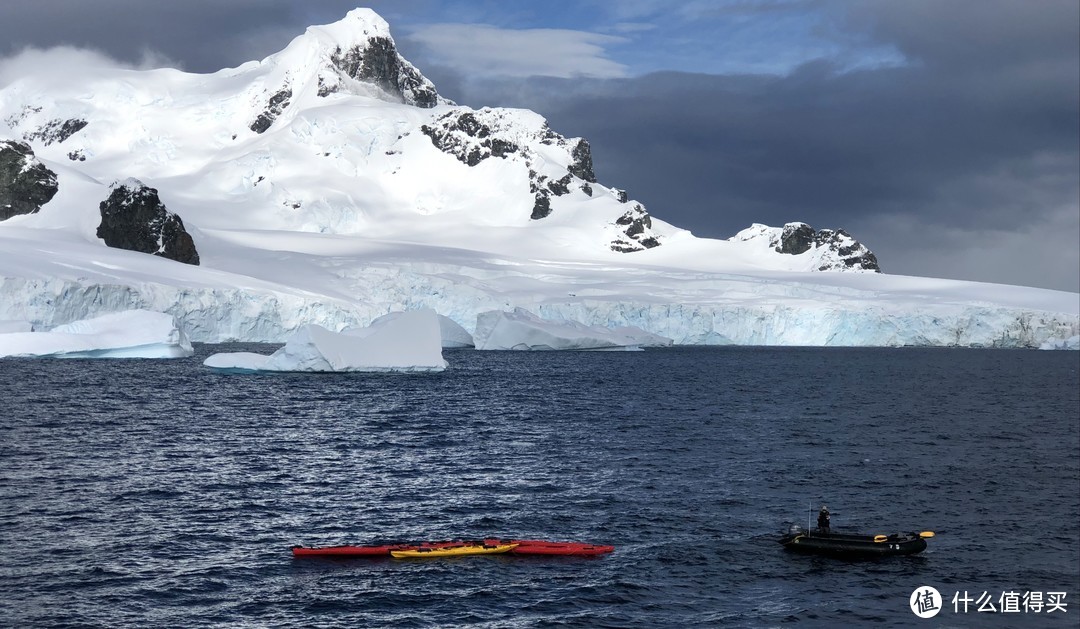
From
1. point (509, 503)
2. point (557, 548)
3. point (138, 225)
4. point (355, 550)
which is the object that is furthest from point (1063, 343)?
point (355, 550)

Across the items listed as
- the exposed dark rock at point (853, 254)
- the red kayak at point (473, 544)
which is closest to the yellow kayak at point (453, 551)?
the red kayak at point (473, 544)

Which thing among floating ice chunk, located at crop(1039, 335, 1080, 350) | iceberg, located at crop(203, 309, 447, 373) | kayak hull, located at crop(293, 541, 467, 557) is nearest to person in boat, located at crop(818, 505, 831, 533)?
kayak hull, located at crop(293, 541, 467, 557)

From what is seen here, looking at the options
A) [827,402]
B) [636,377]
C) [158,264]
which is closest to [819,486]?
[827,402]

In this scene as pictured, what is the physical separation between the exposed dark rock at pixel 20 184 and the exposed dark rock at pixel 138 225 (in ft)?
58.0

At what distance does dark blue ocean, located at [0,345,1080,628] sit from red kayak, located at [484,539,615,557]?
41 cm

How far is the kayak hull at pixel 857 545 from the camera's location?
82.9ft

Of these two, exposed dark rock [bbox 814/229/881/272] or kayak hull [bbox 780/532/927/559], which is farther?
exposed dark rock [bbox 814/229/881/272]

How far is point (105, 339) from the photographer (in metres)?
72.9

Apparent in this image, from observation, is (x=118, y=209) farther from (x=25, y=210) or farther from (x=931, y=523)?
(x=931, y=523)

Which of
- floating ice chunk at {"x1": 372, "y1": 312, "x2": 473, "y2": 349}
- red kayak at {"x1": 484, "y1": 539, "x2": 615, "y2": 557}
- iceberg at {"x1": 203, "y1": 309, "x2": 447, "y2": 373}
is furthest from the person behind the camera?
floating ice chunk at {"x1": 372, "y1": 312, "x2": 473, "y2": 349}

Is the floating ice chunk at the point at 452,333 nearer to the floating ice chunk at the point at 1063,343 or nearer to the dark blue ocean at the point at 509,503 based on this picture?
the dark blue ocean at the point at 509,503

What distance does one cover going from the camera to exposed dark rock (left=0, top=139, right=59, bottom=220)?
137m

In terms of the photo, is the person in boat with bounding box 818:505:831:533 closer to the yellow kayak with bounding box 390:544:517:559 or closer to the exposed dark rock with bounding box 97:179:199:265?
the yellow kayak with bounding box 390:544:517:559

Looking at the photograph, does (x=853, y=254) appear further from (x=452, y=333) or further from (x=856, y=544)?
(x=856, y=544)
